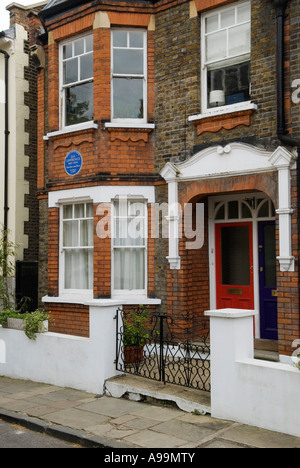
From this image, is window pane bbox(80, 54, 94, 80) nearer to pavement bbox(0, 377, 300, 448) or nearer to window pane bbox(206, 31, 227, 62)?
window pane bbox(206, 31, 227, 62)

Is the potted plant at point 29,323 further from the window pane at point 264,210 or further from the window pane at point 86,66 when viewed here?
the window pane at point 86,66

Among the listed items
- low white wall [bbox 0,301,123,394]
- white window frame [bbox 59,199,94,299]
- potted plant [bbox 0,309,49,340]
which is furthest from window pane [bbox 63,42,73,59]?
low white wall [bbox 0,301,123,394]

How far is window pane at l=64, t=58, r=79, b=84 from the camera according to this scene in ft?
34.7

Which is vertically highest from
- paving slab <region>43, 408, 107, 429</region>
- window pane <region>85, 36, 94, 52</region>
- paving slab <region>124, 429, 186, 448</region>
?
window pane <region>85, 36, 94, 52</region>

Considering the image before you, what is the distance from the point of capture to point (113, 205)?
9.88 meters

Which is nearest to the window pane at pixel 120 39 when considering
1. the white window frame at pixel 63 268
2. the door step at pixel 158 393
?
the white window frame at pixel 63 268

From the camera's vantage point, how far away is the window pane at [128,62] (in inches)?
392

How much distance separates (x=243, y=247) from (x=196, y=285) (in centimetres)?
110

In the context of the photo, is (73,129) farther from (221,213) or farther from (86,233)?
(221,213)

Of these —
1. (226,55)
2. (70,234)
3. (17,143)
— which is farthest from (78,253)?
(226,55)

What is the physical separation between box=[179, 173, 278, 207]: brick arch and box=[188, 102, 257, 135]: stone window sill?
876 mm

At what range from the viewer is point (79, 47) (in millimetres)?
10469
